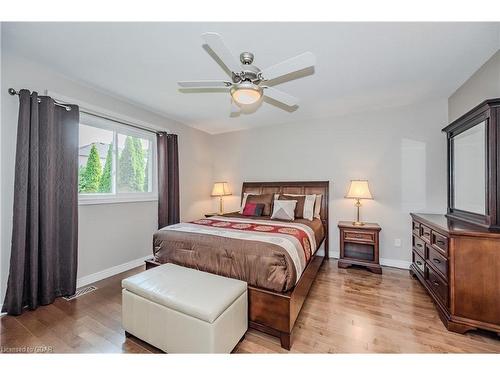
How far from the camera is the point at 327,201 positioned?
12.0 ft

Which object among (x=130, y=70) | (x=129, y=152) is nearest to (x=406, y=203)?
(x=130, y=70)

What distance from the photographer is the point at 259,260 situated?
1.74 metres

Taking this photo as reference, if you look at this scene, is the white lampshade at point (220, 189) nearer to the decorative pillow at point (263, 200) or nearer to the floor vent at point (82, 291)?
the decorative pillow at point (263, 200)

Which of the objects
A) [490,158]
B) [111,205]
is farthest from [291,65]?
[111,205]

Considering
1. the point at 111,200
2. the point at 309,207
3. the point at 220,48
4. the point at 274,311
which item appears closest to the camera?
Answer: the point at 220,48

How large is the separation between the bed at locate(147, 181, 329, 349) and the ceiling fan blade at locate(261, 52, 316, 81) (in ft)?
4.46

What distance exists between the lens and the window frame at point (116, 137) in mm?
2629

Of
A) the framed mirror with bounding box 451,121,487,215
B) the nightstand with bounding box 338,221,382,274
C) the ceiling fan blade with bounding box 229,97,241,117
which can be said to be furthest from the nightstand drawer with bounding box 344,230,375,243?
the ceiling fan blade with bounding box 229,97,241,117

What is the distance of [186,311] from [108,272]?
2145 millimetres

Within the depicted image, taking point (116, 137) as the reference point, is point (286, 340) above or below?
below

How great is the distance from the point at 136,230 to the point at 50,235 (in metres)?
1.17

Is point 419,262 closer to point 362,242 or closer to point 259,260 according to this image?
point 362,242

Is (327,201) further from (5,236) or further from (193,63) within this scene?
(5,236)

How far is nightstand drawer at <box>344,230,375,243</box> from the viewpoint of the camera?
3059mm
